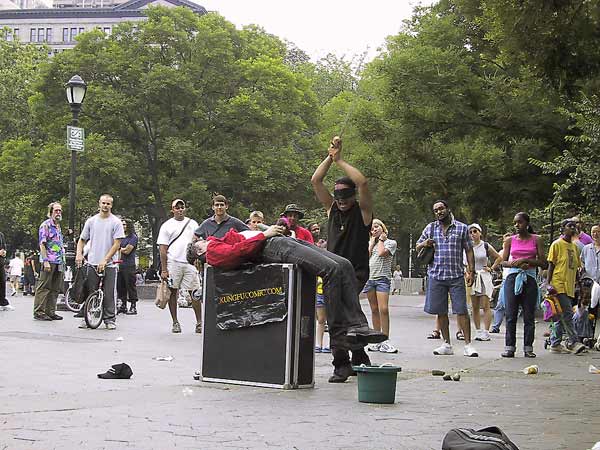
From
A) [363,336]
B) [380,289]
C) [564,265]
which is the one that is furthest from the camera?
[564,265]

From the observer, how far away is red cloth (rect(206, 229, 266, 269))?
28.8 feet

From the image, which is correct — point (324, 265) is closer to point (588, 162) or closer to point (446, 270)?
point (446, 270)

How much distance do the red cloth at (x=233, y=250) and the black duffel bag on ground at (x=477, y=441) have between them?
12.5ft

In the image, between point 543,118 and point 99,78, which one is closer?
point 543,118

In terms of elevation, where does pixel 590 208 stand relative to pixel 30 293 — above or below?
above

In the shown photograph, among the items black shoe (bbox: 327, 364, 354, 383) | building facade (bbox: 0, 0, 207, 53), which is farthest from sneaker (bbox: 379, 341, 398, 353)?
building facade (bbox: 0, 0, 207, 53)

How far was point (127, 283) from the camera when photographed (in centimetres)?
2170

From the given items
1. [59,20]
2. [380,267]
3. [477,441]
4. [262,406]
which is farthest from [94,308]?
[59,20]

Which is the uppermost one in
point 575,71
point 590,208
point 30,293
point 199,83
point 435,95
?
point 199,83

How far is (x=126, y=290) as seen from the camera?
22.1m

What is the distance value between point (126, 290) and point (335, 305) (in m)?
13.9

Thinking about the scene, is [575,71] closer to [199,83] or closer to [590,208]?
[590,208]

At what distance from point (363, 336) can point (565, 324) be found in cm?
695

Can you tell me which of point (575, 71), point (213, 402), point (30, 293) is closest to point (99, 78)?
point (30, 293)
